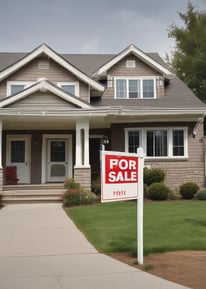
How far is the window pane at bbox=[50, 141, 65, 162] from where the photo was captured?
20734 millimetres

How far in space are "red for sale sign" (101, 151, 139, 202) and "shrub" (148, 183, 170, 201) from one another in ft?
33.3

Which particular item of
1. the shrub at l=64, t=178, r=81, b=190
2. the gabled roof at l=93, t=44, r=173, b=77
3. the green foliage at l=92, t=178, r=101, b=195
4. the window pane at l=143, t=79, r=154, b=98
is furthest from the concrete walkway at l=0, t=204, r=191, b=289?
the window pane at l=143, t=79, r=154, b=98

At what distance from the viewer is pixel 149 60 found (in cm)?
2084

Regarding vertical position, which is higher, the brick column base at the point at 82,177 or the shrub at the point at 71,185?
the brick column base at the point at 82,177

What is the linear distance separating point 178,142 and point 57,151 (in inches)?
234

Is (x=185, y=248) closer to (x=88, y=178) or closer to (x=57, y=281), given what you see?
(x=57, y=281)

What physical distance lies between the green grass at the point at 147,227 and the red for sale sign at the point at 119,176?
1.34 m

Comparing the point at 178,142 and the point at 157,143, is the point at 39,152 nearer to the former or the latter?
the point at 157,143

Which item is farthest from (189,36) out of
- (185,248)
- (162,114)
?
(185,248)

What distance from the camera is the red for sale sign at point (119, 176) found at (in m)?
6.68

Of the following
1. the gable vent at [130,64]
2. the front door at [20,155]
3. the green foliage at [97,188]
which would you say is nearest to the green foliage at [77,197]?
the green foliage at [97,188]

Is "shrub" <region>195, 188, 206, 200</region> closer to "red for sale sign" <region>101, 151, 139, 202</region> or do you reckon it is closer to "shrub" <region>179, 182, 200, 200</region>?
"shrub" <region>179, 182, 200, 200</region>

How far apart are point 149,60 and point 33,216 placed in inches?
443

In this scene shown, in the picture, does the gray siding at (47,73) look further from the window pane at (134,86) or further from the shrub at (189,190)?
the shrub at (189,190)
